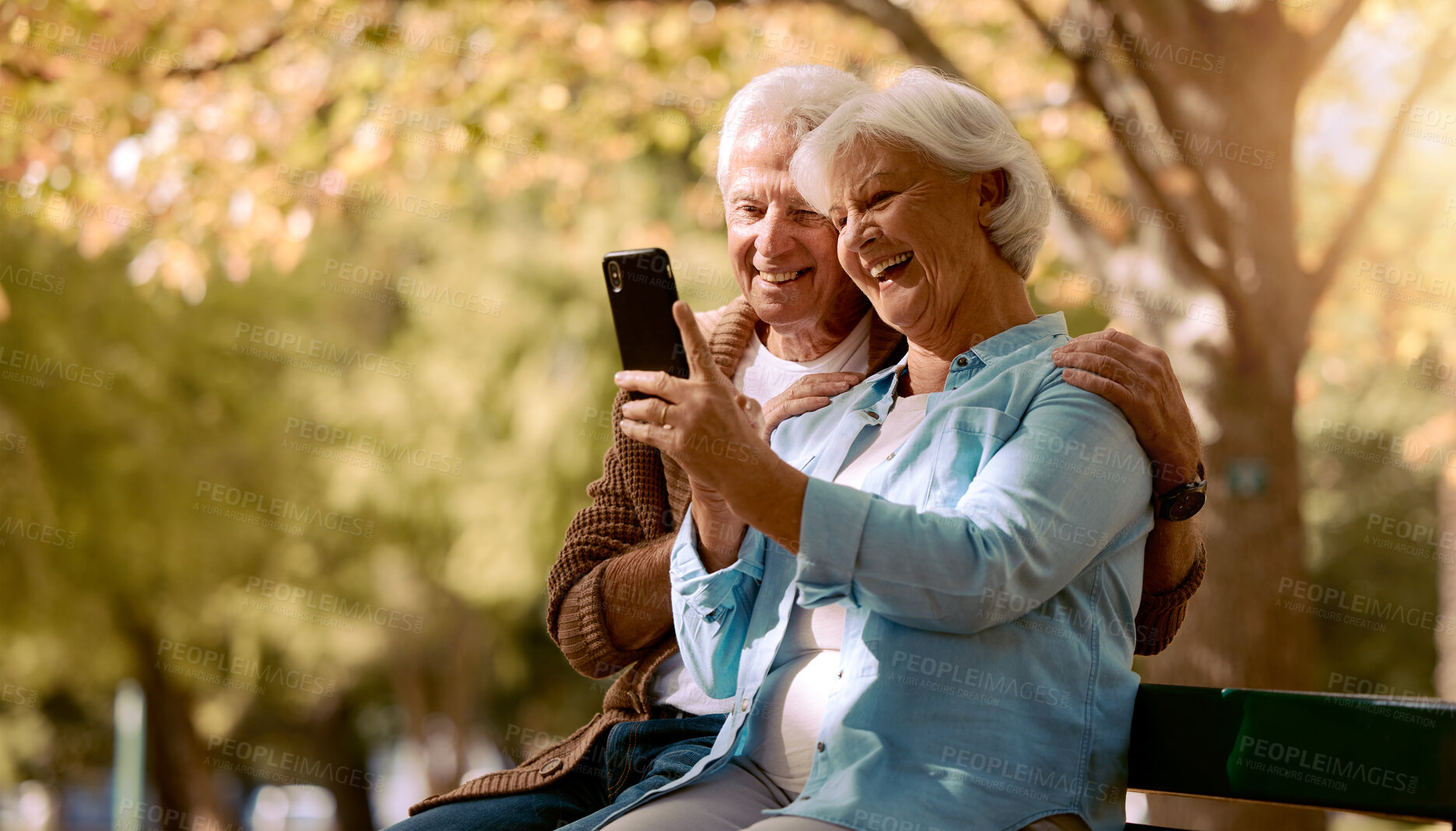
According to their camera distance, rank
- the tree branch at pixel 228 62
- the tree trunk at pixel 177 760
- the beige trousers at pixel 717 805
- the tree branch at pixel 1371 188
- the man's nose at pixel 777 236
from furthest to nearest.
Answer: the tree trunk at pixel 177 760 → the tree branch at pixel 228 62 → the tree branch at pixel 1371 188 → the man's nose at pixel 777 236 → the beige trousers at pixel 717 805

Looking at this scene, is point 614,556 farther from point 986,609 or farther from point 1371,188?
point 1371,188

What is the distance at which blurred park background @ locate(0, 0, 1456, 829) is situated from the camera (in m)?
5.26

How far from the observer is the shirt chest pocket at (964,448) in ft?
6.94

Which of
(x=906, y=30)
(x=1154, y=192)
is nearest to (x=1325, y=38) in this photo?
(x=1154, y=192)

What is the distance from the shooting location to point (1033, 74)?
8312 millimetres

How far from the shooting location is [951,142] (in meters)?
2.24

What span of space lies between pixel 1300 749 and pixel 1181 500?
44cm

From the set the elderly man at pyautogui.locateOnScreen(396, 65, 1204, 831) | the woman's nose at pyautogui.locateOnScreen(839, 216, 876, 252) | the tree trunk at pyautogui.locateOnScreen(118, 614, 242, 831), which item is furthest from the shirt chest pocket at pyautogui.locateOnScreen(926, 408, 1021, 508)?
the tree trunk at pyautogui.locateOnScreen(118, 614, 242, 831)

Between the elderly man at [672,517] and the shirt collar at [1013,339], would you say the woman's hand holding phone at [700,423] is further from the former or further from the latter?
the elderly man at [672,517]

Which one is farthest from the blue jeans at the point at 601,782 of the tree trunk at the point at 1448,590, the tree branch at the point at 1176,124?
the tree trunk at the point at 1448,590

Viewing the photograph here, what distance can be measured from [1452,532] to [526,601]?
8060 mm

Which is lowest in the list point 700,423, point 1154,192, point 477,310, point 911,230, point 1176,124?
point 477,310

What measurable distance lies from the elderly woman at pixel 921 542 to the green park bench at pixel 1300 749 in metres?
0.07

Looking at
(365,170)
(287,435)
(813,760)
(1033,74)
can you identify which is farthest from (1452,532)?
(287,435)
